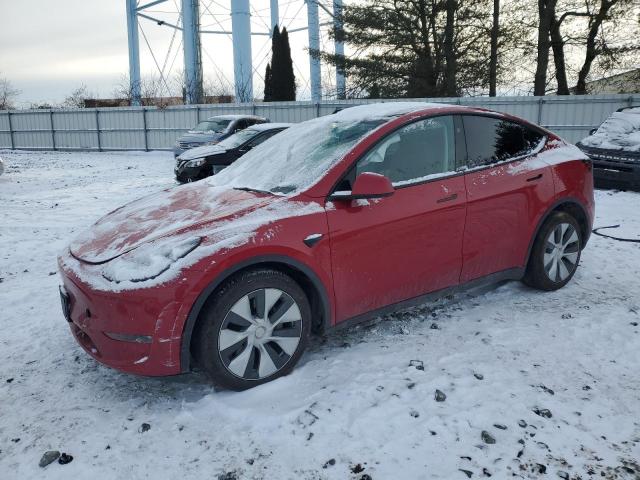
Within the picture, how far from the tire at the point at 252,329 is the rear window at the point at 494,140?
68.4 inches

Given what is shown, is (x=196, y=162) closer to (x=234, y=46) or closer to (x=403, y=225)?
(x=403, y=225)

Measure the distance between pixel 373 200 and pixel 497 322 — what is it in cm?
144

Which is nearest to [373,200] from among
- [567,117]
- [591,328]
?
[591,328]

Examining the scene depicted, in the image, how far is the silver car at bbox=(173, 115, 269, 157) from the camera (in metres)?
14.5

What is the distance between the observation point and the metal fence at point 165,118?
1706 centimetres

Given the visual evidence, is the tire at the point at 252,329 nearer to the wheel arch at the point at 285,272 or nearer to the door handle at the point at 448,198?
the wheel arch at the point at 285,272

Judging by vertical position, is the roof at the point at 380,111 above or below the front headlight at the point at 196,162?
above

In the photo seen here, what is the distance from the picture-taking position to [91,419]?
281 centimetres

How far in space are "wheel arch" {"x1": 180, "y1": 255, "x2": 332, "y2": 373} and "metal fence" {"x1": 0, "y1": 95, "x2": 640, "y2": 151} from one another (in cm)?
1565

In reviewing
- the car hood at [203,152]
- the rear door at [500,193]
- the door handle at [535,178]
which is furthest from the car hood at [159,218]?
the car hood at [203,152]

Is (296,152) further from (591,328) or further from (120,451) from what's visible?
(591,328)

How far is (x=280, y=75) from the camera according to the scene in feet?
94.9

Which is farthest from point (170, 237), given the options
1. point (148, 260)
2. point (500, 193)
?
point (500, 193)

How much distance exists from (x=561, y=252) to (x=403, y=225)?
1.84 m
